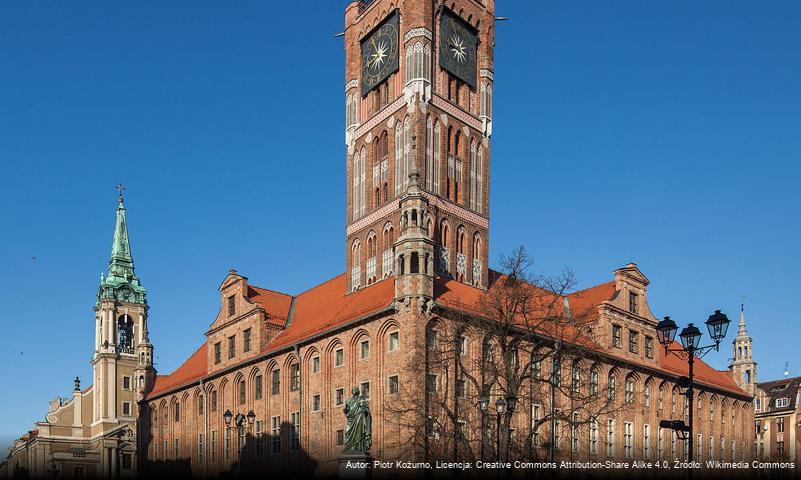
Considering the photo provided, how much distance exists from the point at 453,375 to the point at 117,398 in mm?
61321

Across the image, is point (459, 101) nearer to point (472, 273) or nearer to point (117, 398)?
point (472, 273)

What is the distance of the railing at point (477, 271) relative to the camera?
67562mm

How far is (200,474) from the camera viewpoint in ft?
237

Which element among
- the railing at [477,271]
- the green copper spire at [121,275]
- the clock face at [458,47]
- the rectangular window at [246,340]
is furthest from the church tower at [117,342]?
the clock face at [458,47]

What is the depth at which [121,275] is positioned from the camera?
363ft

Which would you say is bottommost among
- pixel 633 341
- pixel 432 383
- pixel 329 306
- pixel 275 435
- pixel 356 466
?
pixel 275 435

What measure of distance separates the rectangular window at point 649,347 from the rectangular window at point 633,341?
4.44 ft

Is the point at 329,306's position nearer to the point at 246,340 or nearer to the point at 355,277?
the point at 355,277

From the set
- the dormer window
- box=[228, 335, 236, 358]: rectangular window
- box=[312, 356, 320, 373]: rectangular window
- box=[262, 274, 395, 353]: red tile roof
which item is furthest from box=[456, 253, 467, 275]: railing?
box=[228, 335, 236, 358]: rectangular window

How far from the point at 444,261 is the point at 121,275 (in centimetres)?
5764

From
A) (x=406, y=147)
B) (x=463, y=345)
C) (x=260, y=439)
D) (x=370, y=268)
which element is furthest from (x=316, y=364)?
(x=406, y=147)

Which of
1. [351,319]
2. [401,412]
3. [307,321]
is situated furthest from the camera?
[307,321]

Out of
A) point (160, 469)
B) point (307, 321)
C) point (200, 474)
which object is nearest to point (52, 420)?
point (160, 469)

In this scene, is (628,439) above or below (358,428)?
below
